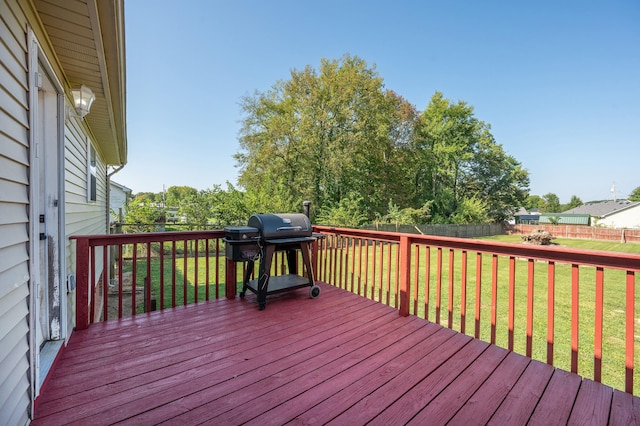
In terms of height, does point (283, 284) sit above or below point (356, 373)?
above

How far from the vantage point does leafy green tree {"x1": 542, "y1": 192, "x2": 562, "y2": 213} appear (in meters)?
57.9

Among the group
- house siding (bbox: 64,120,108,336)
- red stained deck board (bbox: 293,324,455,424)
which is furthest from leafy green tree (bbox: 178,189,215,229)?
red stained deck board (bbox: 293,324,455,424)

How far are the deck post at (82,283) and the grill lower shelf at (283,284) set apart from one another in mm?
1526

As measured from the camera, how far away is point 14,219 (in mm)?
1241

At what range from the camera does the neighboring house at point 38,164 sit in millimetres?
1197

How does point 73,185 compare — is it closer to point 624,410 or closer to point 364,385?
point 364,385

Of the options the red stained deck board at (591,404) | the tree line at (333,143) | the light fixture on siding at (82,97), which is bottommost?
the red stained deck board at (591,404)

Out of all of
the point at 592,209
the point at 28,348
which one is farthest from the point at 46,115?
the point at 592,209

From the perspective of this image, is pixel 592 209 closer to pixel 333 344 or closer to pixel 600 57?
pixel 600 57

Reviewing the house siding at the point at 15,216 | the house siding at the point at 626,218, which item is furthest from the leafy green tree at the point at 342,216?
the house siding at the point at 626,218

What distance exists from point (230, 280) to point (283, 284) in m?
0.66

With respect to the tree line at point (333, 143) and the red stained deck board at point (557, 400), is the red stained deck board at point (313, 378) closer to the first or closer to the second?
the red stained deck board at point (557, 400)

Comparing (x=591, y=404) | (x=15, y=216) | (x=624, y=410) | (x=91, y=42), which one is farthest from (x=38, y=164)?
(x=624, y=410)

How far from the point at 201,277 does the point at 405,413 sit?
21.4 ft
